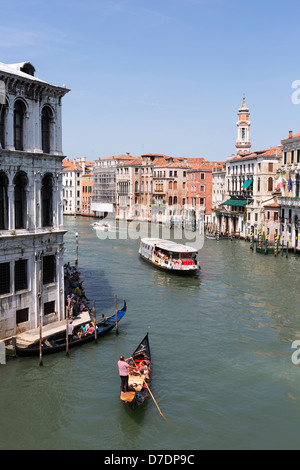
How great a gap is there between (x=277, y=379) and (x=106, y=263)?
2299cm

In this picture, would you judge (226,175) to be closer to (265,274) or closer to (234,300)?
(265,274)

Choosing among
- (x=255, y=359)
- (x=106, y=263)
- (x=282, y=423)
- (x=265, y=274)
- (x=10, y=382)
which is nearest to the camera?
(x=282, y=423)

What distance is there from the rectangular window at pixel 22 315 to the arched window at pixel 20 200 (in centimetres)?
273

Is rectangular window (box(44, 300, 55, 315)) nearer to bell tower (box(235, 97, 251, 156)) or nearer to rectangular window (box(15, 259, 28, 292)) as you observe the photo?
rectangular window (box(15, 259, 28, 292))

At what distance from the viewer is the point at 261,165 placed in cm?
4975

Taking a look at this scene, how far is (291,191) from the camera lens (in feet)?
138

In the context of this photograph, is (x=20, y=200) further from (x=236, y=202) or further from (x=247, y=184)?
(x=236, y=202)

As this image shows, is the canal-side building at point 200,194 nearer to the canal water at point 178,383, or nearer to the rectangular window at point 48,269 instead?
the canal water at point 178,383

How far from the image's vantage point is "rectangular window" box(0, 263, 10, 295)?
15.3m

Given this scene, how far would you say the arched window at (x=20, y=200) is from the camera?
1586 cm

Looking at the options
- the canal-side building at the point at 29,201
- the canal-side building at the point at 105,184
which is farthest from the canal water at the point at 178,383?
the canal-side building at the point at 105,184

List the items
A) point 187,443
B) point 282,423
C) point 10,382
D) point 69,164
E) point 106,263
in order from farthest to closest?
point 69,164
point 106,263
point 10,382
point 282,423
point 187,443

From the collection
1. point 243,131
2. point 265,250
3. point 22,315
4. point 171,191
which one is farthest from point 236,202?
point 22,315

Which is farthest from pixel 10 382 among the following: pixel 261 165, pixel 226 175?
pixel 226 175
